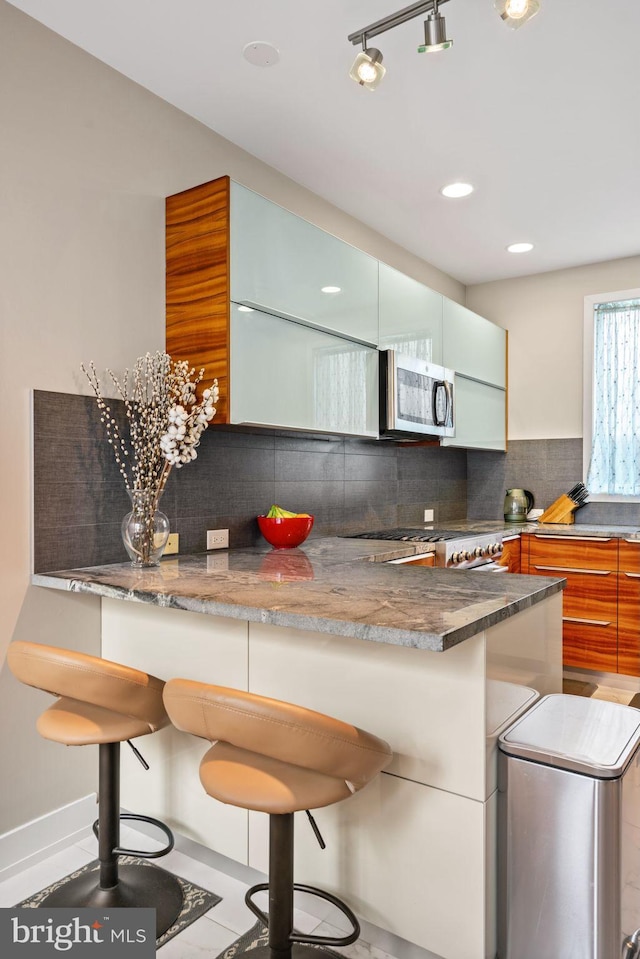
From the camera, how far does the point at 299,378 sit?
2.68 m

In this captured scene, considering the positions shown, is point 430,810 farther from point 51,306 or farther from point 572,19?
point 572,19

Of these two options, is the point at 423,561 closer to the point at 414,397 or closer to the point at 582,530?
the point at 414,397

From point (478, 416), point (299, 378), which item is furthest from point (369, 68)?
point (478, 416)

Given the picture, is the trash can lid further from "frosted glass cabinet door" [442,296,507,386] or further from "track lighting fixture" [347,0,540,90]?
"frosted glass cabinet door" [442,296,507,386]

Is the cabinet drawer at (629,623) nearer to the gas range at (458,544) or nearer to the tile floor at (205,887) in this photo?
the gas range at (458,544)

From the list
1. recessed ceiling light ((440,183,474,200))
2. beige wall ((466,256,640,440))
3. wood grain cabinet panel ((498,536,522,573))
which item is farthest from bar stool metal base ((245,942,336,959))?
beige wall ((466,256,640,440))

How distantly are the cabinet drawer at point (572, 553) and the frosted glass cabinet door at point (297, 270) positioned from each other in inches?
69.6

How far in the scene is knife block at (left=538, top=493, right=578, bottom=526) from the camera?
14.3 ft

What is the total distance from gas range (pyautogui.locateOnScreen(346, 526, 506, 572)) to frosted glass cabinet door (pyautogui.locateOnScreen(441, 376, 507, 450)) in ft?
2.11

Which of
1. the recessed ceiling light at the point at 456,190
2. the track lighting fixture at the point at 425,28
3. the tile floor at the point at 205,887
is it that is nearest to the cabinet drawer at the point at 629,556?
the recessed ceiling light at the point at 456,190

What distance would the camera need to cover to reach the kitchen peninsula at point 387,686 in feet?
4.73

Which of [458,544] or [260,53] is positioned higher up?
[260,53]

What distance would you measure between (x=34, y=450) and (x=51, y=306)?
0.48 m

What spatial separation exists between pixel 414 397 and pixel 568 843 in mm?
2340
